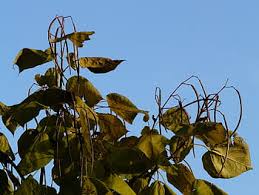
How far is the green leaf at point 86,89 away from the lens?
5.12 feet

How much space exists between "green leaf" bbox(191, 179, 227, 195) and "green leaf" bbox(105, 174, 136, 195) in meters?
0.17

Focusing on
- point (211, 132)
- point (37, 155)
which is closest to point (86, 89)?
point (37, 155)

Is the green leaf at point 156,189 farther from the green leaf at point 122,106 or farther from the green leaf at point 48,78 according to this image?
the green leaf at point 48,78

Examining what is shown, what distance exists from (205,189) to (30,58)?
47 cm

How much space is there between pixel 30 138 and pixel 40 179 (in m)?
0.10

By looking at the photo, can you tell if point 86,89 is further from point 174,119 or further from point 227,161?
point 227,161

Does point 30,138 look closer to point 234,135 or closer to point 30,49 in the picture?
point 30,49

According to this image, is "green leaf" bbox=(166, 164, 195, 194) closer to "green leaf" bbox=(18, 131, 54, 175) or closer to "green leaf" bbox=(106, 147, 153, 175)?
"green leaf" bbox=(106, 147, 153, 175)

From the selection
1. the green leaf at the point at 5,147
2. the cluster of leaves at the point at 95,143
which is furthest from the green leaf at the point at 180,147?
the green leaf at the point at 5,147

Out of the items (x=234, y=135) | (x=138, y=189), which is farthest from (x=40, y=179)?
(x=234, y=135)

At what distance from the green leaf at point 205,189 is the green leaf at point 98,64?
313 millimetres

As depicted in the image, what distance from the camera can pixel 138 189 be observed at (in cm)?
157

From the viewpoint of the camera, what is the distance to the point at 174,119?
1.70 meters

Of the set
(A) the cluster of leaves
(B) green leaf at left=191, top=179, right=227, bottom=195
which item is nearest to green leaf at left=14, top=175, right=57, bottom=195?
(A) the cluster of leaves
